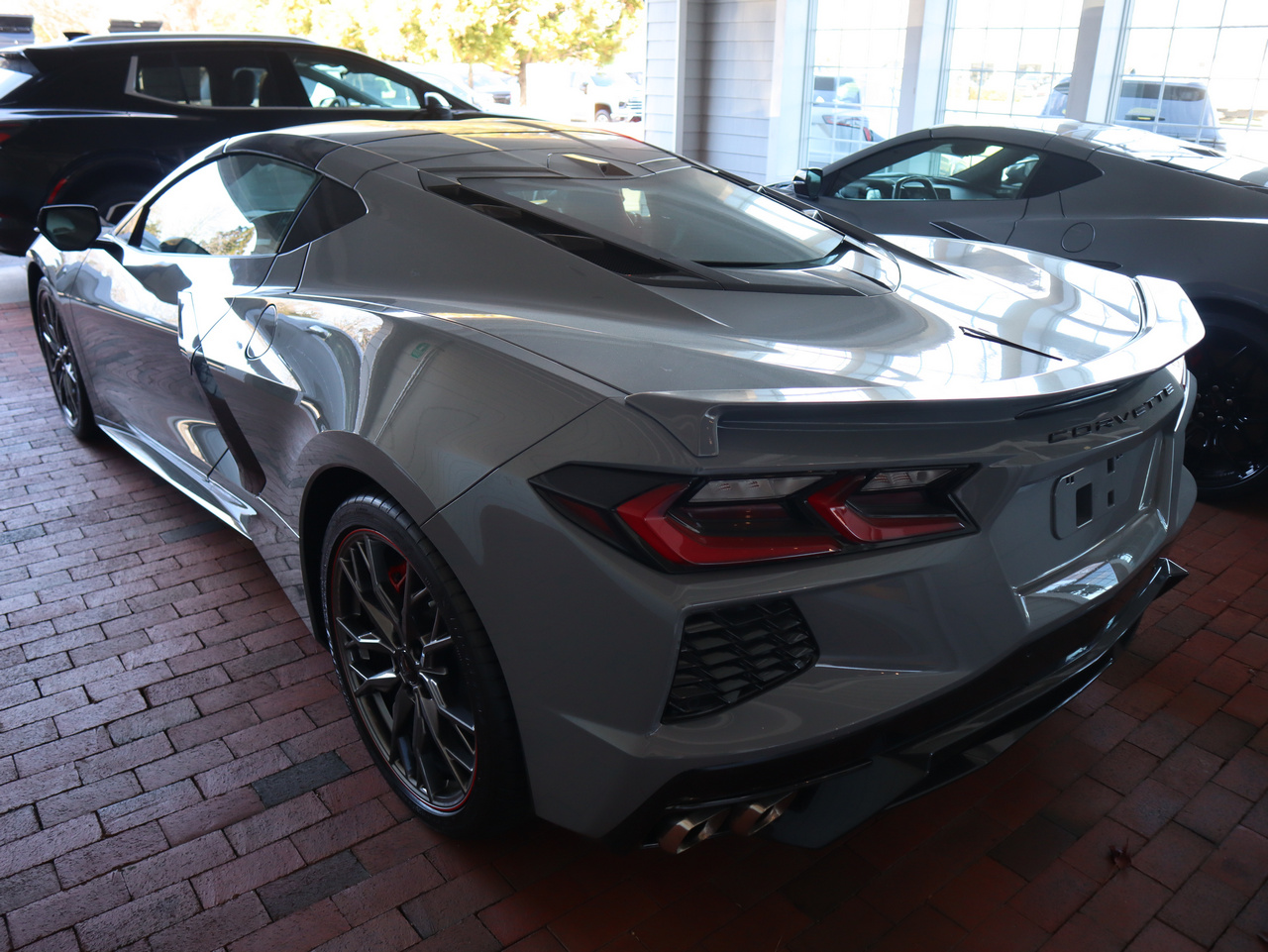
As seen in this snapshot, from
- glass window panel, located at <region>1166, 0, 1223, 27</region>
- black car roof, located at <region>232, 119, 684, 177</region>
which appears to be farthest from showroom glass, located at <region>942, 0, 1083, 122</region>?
black car roof, located at <region>232, 119, 684, 177</region>

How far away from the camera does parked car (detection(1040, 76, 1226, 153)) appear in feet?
25.5

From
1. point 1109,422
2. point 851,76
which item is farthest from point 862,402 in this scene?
point 851,76

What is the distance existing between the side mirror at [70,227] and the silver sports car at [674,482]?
1.34 m

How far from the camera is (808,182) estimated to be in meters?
5.57

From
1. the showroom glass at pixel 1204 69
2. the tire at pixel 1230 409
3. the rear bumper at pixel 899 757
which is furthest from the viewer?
the showroom glass at pixel 1204 69

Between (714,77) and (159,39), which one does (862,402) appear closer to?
(159,39)

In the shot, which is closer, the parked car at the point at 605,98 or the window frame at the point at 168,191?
the window frame at the point at 168,191

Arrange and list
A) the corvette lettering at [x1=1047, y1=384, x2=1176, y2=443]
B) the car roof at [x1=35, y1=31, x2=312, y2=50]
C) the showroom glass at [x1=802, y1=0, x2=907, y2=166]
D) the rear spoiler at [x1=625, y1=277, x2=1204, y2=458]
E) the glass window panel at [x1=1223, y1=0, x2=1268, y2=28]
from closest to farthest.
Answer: the rear spoiler at [x1=625, y1=277, x2=1204, y2=458]
the corvette lettering at [x1=1047, y1=384, x2=1176, y2=443]
the car roof at [x1=35, y1=31, x2=312, y2=50]
the glass window panel at [x1=1223, y1=0, x2=1268, y2=28]
the showroom glass at [x1=802, y1=0, x2=907, y2=166]

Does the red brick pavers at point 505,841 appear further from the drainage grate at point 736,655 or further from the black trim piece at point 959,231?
the black trim piece at point 959,231

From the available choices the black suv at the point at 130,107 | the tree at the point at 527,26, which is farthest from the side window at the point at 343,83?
the tree at the point at 527,26

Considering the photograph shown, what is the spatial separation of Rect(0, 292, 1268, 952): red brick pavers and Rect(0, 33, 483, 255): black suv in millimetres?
5159

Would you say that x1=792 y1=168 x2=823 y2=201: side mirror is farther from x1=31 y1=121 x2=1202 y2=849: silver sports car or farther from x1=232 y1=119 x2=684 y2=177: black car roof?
x1=31 y1=121 x2=1202 y2=849: silver sports car

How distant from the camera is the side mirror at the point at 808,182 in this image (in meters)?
5.56

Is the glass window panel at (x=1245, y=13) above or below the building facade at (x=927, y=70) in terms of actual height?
above
